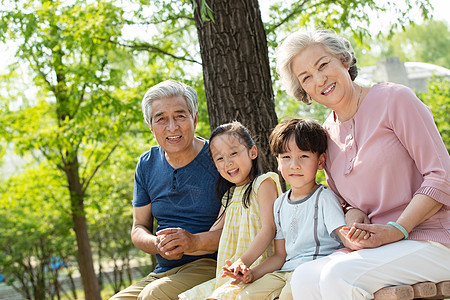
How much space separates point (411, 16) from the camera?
20.8 feet

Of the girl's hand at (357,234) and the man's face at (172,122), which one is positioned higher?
the man's face at (172,122)

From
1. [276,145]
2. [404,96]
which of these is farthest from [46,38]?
[404,96]

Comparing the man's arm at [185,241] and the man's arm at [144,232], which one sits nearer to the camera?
the man's arm at [185,241]

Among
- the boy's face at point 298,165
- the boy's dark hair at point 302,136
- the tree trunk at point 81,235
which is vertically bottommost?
the tree trunk at point 81,235

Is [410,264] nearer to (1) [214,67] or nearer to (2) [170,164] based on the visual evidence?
(2) [170,164]

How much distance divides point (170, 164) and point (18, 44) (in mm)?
7112

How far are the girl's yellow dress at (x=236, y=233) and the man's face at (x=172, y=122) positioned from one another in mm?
492

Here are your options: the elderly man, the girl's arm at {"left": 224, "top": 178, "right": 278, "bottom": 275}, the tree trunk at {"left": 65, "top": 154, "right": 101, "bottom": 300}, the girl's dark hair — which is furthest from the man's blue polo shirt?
the tree trunk at {"left": 65, "top": 154, "right": 101, "bottom": 300}

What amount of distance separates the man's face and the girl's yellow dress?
49 centimetres

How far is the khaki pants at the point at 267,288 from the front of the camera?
7.77ft

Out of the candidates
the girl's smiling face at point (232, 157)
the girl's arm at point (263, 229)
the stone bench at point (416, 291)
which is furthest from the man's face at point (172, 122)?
the stone bench at point (416, 291)

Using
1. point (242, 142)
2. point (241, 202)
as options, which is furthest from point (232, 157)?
point (241, 202)

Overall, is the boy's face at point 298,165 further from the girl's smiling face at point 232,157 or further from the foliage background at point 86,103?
the foliage background at point 86,103

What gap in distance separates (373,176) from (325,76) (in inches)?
21.3
